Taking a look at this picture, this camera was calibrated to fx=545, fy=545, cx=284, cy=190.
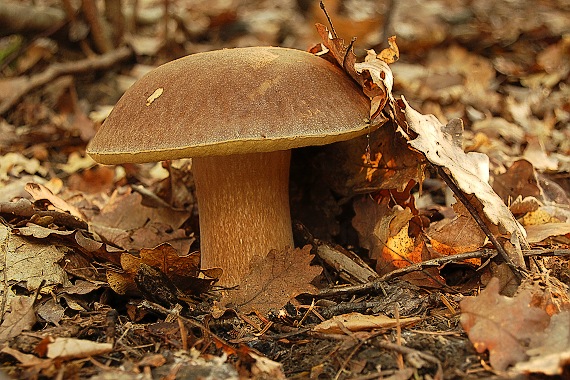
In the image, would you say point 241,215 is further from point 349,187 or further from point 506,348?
point 506,348

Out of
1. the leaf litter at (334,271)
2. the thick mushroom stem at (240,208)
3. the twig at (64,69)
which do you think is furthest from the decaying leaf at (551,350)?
the twig at (64,69)

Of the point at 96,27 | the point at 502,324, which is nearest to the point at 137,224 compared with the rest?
the point at 502,324

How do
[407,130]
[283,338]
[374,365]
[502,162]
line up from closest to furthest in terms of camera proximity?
[374,365] < [283,338] < [407,130] < [502,162]

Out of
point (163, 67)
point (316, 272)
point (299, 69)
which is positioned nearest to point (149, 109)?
point (163, 67)

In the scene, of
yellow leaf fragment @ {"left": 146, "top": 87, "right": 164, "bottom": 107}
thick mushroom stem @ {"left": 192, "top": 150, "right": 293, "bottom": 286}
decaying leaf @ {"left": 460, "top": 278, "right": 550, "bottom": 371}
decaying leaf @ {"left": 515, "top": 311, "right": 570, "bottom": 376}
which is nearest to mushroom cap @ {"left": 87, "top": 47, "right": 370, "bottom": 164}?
yellow leaf fragment @ {"left": 146, "top": 87, "right": 164, "bottom": 107}

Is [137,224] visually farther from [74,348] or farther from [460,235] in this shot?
[460,235]

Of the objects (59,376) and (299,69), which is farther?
(299,69)

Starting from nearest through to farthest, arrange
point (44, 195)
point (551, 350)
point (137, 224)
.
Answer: point (551, 350)
point (44, 195)
point (137, 224)
